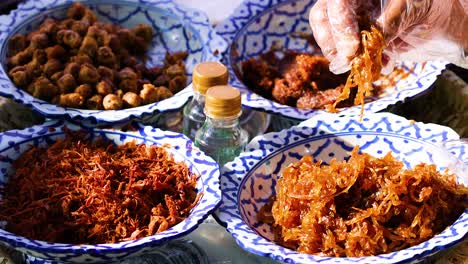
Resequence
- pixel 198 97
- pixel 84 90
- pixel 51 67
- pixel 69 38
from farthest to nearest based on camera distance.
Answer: pixel 69 38, pixel 51 67, pixel 84 90, pixel 198 97

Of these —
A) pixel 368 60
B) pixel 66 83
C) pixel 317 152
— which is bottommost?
pixel 317 152

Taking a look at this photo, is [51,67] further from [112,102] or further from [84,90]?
[112,102]

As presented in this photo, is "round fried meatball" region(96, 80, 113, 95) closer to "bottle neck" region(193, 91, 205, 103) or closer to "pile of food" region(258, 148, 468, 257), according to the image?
"bottle neck" region(193, 91, 205, 103)

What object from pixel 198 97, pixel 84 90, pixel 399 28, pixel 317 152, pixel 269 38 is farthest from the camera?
pixel 269 38

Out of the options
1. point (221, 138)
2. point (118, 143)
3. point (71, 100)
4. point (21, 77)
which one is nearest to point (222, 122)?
point (221, 138)

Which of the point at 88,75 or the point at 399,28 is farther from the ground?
the point at 399,28

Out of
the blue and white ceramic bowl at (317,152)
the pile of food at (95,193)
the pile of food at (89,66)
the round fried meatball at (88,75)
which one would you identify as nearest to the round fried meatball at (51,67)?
the pile of food at (89,66)

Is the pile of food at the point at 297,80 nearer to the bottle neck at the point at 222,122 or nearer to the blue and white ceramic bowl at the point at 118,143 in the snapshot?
the bottle neck at the point at 222,122
